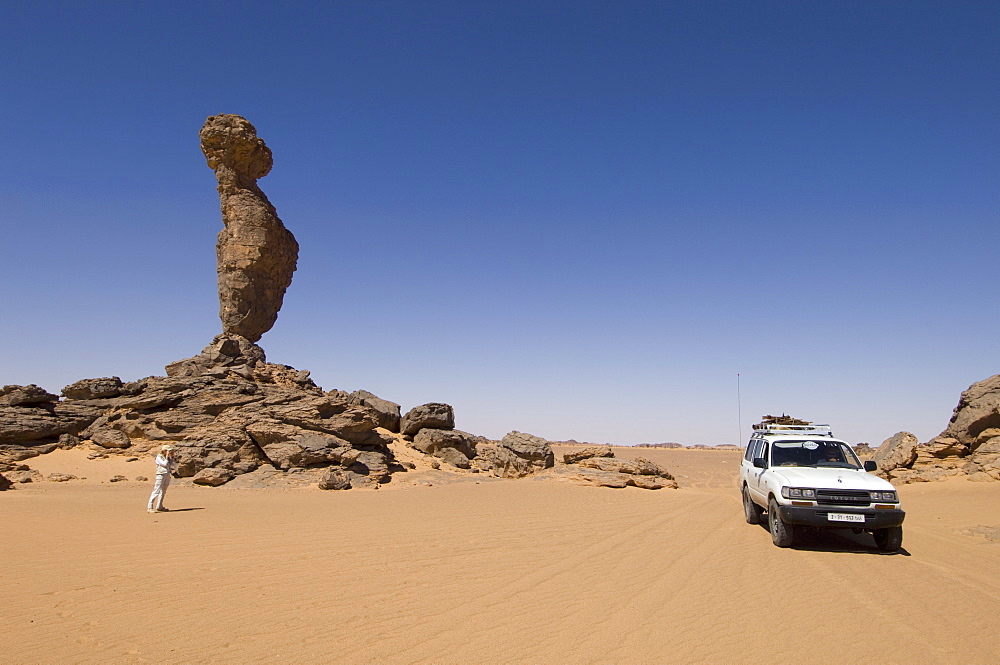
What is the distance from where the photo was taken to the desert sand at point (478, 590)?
219 inches

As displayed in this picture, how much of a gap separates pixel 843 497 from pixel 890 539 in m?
1.07

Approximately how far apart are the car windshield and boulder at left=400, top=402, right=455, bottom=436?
19.8 metres

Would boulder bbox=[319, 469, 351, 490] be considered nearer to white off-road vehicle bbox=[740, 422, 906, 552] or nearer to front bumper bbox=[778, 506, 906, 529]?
white off-road vehicle bbox=[740, 422, 906, 552]

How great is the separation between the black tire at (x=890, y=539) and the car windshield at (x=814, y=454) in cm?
171

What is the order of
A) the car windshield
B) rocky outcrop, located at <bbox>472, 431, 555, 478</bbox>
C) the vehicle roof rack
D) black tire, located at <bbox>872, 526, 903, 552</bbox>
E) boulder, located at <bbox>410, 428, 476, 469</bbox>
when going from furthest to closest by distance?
1. boulder, located at <bbox>410, 428, 476, 469</bbox>
2. rocky outcrop, located at <bbox>472, 431, 555, 478</bbox>
3. the vehicle roof rack
4. the car windshield
5. black tire, located at <bbox>872, 526, 903, 552</bbox>

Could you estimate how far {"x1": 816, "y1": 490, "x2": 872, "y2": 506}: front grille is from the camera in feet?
32.3

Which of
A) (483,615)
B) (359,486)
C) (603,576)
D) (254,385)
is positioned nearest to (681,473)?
(359,486)

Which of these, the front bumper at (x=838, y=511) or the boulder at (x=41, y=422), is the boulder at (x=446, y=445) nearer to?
the boulder at (x=41, y=422)

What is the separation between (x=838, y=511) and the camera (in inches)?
386

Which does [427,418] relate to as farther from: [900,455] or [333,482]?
[900,455]

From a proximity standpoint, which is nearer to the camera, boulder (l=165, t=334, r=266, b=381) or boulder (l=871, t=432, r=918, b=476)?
boulder (l=871, t=432, r=918, b=476)

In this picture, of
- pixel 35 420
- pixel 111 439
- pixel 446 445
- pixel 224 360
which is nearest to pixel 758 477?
pixel 446 445

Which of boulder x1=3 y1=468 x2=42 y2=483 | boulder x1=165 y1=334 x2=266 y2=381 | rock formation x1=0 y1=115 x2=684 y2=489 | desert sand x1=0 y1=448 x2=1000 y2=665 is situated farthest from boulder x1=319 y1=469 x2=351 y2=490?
boulder x1=165 y1=334 x2=266 y2=381

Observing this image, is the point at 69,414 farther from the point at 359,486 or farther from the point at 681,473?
the point at 681,473
